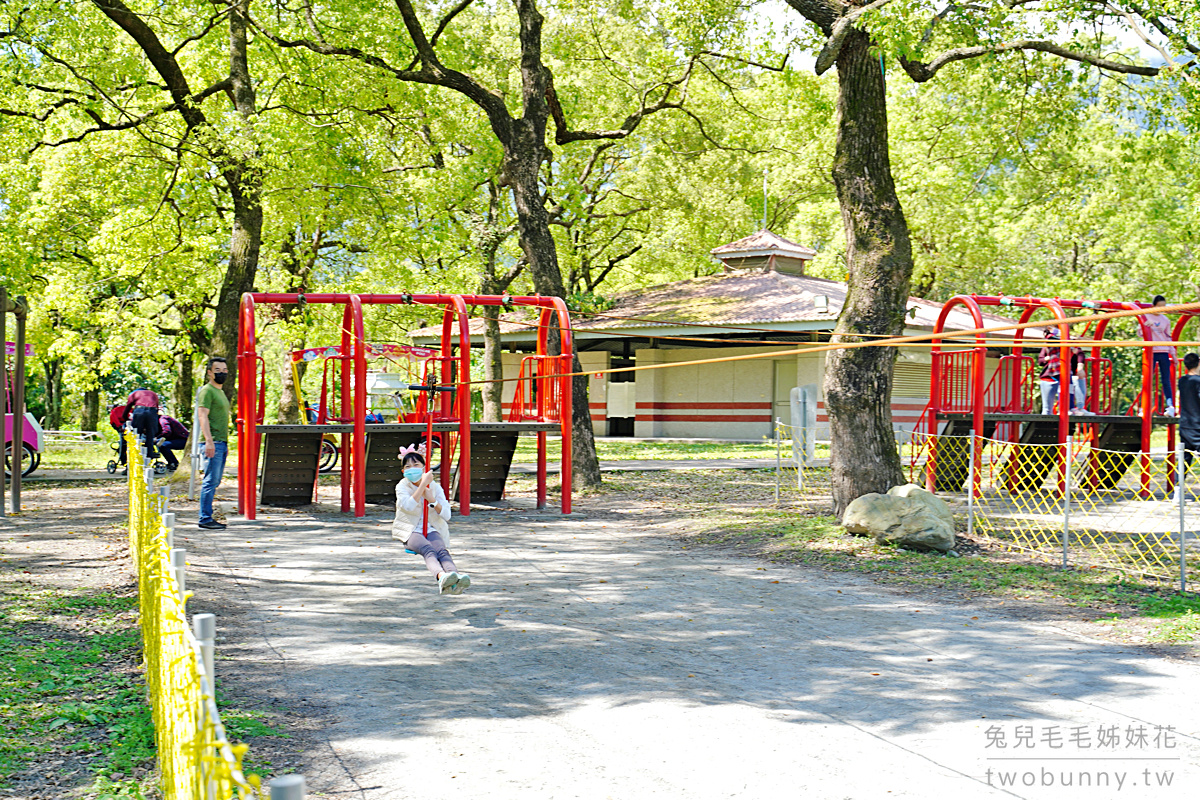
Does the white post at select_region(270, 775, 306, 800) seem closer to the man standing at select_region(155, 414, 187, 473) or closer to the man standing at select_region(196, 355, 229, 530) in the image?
the man standing at select_region(196, 355, 229, 530)

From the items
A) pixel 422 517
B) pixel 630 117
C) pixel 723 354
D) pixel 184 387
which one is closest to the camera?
pixel 422 517

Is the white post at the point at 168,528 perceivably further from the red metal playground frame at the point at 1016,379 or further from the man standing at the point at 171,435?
the man standing at the point at 171,435

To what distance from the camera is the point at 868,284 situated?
12.5 metres

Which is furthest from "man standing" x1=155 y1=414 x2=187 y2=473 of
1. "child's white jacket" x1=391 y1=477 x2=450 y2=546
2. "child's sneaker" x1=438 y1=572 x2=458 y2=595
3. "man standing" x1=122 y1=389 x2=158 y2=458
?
"child's sneaker" x1=438 y1=572 x2=458 y2=595

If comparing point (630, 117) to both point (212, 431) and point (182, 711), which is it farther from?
point (182, 711)

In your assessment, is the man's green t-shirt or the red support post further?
the red support post

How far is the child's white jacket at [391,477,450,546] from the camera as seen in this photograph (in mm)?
8648

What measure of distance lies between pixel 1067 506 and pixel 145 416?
15.1 meters

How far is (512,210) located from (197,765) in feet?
87.2

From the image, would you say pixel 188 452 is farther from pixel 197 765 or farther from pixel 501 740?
pixel 197 765

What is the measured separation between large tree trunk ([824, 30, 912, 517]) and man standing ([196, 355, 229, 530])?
724cm

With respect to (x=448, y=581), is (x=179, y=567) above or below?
above

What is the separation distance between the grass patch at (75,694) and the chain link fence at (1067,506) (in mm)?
7737

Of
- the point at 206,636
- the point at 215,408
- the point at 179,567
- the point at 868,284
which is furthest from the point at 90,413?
the point at 206,636
